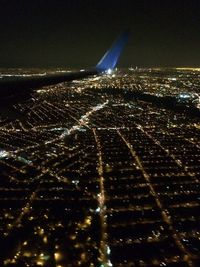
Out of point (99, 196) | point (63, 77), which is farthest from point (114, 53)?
point (99, 196)

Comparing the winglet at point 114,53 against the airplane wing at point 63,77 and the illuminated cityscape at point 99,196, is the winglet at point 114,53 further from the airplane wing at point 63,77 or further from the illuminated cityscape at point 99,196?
the illuminated cityscape at point 99,196

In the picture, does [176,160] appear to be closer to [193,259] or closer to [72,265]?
[193,259]

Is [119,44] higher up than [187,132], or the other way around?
[119,44]

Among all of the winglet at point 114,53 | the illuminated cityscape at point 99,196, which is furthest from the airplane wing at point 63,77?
the illuminated cityscape at point 99,196

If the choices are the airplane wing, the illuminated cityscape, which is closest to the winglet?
the airplane wing

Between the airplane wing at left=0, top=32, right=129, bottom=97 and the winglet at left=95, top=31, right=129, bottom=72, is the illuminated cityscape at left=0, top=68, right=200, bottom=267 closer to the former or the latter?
the airplane wing at left=0, top=32, right=129, bottom=97

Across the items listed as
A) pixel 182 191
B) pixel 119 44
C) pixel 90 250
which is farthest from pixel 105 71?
pixel 90 250

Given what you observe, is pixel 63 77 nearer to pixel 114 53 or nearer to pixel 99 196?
pixel 114 53
